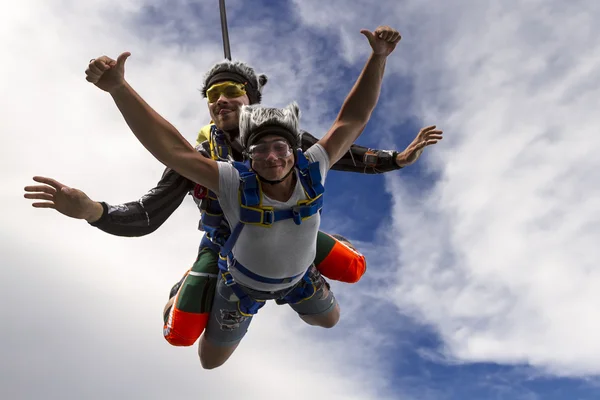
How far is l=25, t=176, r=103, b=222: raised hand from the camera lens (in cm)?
344

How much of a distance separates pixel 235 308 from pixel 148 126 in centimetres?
198

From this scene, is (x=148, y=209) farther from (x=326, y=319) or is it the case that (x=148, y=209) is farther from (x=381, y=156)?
(x=381, y=156)

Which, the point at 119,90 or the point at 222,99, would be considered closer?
the point at 119,90

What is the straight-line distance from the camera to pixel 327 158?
161 inches

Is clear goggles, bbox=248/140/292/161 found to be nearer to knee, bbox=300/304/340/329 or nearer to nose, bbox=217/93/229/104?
nose, bbox=217/93/229/104

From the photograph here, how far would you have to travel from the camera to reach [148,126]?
3.33 meters

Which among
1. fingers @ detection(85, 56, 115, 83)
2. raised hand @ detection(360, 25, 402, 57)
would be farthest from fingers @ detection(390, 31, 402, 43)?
fingers @ detection(85, 56, 115, 83)

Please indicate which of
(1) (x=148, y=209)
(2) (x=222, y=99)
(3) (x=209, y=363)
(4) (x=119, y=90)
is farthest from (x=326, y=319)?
(4) (x=119, y=90)


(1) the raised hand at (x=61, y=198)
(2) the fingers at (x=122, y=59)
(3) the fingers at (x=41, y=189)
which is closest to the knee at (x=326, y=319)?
(1) the raised hand at (x=61, y=198)

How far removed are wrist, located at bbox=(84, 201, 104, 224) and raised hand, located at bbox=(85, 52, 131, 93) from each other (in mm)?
999

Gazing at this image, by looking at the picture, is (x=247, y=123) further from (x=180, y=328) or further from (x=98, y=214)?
(x=180, y=328)

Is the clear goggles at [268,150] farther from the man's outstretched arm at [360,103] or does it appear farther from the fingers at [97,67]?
the fingers at [97,67]

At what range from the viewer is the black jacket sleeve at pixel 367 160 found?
5180mm

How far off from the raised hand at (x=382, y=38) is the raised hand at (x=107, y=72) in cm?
188
